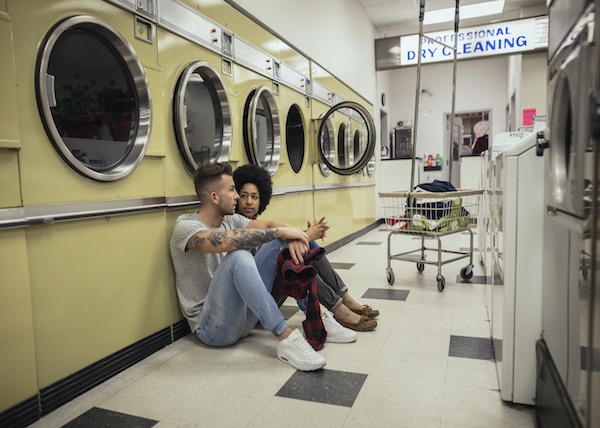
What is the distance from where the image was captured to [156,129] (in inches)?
79.9

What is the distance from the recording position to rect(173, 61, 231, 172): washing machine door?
2.55 metres

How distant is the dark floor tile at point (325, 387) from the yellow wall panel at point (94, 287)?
0.76 m

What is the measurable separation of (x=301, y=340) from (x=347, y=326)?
0.47 m

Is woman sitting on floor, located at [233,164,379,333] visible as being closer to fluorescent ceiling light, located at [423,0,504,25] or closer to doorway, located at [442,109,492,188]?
fluorescent ceiling light, located at [423,0,504,25]

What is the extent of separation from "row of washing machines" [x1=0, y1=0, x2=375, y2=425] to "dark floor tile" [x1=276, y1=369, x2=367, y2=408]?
770 millimetres

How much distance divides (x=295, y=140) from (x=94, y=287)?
2.72 m

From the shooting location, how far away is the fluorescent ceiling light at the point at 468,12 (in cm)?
675

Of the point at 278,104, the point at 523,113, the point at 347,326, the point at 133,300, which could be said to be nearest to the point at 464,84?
the point at 523,113

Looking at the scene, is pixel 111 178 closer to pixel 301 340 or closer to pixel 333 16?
pixel 301 340

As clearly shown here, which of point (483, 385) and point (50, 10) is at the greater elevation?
point (50, 10)

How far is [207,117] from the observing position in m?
2.67

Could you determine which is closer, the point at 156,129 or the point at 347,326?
the point at 156,129

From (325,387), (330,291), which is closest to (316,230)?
(330,291)

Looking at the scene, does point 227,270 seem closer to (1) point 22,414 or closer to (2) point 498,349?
(1) point 22,414
